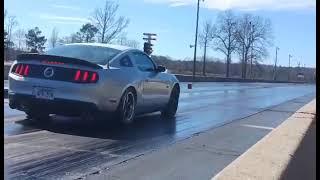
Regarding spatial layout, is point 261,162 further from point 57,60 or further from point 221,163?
point 57,60

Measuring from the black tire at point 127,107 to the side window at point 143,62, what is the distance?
623mm

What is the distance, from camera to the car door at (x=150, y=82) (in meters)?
9.56

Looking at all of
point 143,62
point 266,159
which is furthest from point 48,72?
point 266,159

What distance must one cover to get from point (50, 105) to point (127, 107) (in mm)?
1596

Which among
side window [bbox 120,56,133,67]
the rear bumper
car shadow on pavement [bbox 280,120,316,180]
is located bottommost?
car shadow on pavement [bbox 280,120,316,180]

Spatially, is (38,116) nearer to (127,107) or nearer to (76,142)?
(127,107)

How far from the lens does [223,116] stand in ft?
43.6

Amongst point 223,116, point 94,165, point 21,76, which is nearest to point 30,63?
point 21,76

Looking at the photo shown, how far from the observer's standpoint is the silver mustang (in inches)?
297

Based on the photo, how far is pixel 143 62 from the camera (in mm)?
9766

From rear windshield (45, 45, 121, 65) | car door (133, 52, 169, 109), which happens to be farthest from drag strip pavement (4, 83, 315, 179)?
rear windshield (45, 45, 121, 65)

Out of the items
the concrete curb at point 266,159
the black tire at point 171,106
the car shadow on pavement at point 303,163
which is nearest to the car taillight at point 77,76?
the concrete curb at point 266,159

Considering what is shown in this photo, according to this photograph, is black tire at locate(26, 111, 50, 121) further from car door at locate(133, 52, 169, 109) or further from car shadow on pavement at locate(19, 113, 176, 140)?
car door at locate(133, 52, 169, 109)

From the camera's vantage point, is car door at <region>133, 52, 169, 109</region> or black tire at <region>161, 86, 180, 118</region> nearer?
car door at <region>133, 52, 169, 109</region>
